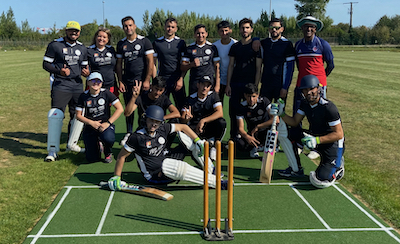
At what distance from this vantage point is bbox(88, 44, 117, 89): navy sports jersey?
7.43m

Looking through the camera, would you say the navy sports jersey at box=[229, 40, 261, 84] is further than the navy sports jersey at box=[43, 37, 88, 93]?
Yes

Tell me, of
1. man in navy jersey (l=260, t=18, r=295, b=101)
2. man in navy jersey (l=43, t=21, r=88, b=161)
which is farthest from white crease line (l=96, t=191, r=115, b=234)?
man in navy jersey (l=260, t=18, r=295, b=101)

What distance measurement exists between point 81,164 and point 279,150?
13.7 ft

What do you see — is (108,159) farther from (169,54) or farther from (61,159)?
(169,54)

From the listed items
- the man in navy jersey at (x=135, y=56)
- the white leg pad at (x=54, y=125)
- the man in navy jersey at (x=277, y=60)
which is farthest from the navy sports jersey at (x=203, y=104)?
the white leg pad at (x=54, y=125)

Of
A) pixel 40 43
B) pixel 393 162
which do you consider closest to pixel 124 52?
pixel 393 162

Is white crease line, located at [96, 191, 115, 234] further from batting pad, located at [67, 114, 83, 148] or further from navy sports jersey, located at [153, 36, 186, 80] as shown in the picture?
navy sports jersey, located at [153, 36, 186, 80]

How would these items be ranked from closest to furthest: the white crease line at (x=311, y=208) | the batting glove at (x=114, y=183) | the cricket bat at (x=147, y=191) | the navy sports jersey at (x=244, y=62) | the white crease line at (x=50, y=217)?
1. the white crease line at (x=50, y=217)
2. the white crease line at (x=311, y=208)
3. the cricket bat at (x=147, y=191)
4. the batting glove at (x=114, y=183)
5. the navy sports jersey at (x=244, y=62)

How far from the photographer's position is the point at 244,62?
7363 millimetres

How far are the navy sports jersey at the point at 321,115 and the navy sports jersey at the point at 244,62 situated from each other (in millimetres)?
1677

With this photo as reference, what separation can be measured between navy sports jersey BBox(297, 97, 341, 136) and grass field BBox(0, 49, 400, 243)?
1071mm

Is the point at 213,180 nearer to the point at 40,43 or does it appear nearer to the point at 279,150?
the point at 279,150

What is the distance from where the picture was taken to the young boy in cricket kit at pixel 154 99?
670cm

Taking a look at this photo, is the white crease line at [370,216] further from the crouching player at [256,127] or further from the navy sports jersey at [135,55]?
the navy sports jersey at [135,55]
